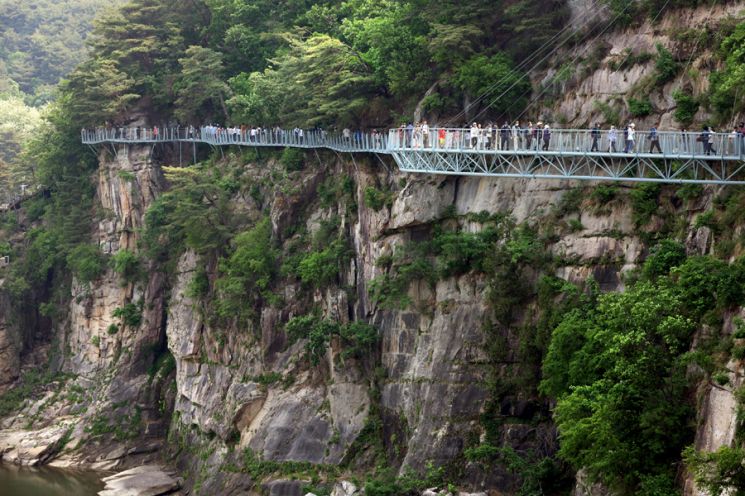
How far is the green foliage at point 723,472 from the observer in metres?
26.1

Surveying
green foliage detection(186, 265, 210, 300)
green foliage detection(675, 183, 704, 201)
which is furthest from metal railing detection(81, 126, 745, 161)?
green foliage detection(186, 265, 210, 300)

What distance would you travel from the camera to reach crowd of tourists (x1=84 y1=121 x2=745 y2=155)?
1330 inches

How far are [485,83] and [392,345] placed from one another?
10.4 metres

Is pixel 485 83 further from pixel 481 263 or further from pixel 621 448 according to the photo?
pixel 621 448

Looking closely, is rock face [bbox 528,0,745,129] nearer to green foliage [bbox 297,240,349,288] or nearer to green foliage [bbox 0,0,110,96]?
green foliage [bbox 297,240,349,288]

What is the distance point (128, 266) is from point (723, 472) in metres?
40.1

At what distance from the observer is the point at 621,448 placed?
3088cm

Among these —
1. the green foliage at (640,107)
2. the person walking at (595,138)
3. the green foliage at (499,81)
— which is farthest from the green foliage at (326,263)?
the green foliage at (640,107)

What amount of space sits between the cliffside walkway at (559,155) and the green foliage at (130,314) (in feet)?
54.2

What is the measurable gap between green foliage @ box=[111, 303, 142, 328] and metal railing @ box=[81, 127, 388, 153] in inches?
351

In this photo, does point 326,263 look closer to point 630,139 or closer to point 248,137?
point 248,137

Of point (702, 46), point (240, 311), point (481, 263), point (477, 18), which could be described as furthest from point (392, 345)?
point (702, 46)

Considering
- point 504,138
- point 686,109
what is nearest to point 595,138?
point 686,109

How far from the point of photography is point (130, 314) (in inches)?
2367
